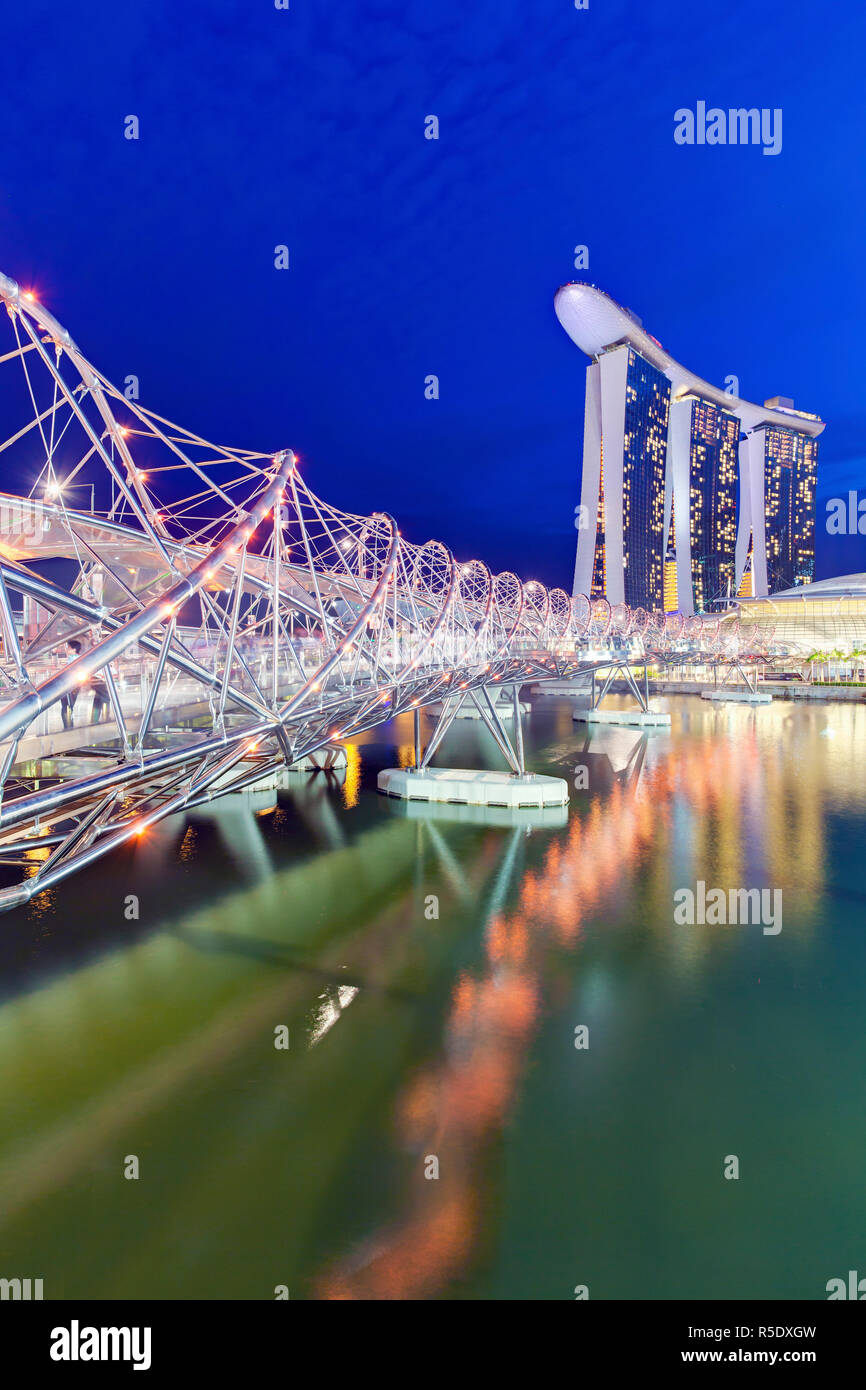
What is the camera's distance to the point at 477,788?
25.5 meters

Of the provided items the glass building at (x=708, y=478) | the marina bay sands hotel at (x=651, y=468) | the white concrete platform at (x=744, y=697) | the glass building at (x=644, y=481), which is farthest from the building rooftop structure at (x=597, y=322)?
the white concrete platform at (x=744, y=697)

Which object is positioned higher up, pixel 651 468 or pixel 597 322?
pixel 597 322

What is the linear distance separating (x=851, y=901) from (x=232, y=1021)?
1431cm

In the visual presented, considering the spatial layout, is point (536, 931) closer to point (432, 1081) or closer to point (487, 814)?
point (432, 1081)

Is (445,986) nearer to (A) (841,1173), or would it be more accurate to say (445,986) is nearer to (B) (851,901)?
(A) (841,1173)

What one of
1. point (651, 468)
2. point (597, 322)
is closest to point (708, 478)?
point (651, 468)

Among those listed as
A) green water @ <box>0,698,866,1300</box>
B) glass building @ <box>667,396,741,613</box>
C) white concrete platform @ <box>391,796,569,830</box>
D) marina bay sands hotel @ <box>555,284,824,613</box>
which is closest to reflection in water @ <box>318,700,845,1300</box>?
green water @ <box>0,698,866,1300</box>

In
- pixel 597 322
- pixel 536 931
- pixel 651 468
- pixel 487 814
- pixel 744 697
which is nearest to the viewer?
pixel 536 931

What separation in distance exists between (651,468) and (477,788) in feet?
505

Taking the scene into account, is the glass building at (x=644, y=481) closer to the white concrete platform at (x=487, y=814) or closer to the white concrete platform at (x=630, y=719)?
the white concrete platform at (x=630, y=719)

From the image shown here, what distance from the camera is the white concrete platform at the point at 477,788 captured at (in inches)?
983

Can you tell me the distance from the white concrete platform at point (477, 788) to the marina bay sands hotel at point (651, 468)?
111445 millimetres
